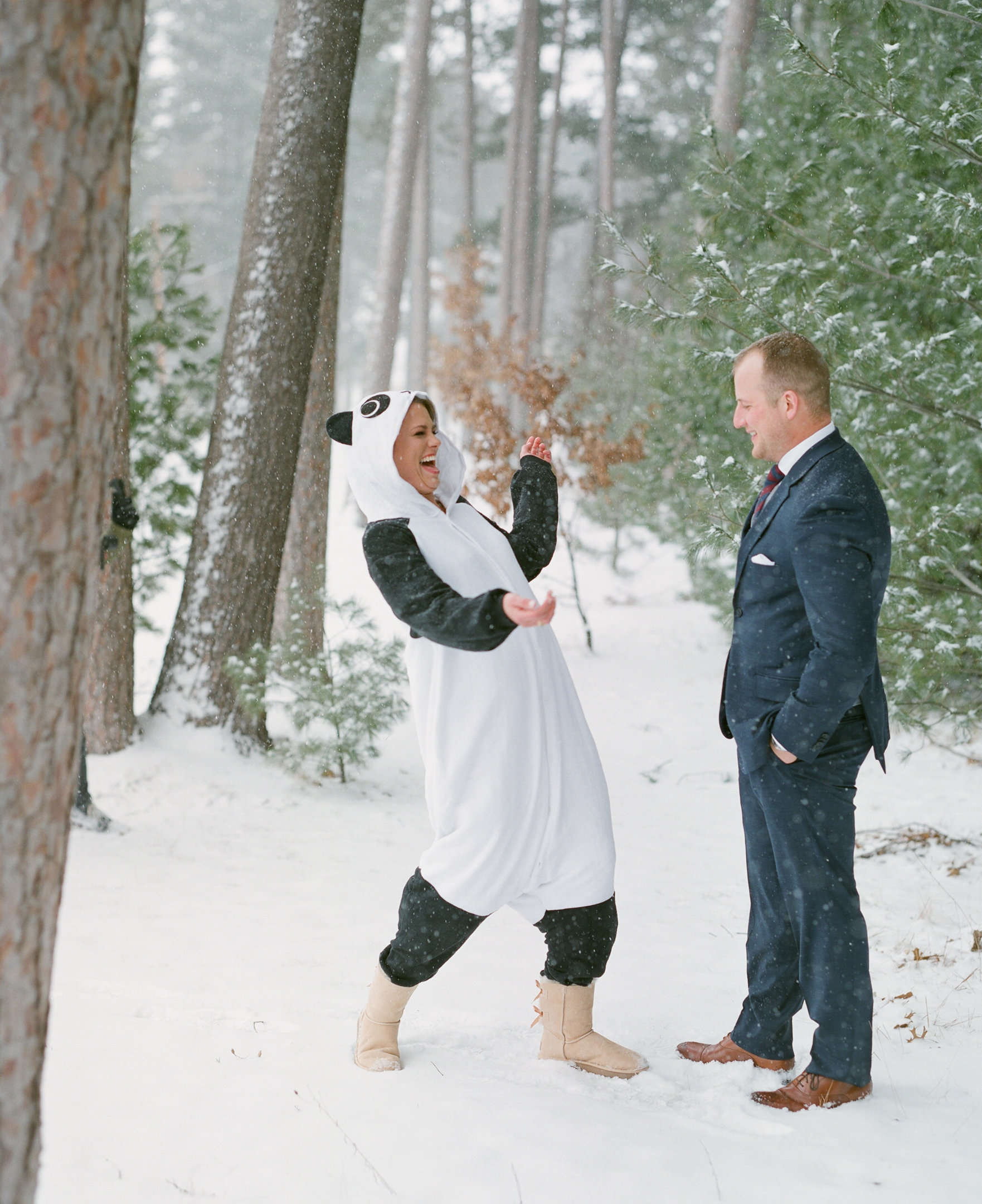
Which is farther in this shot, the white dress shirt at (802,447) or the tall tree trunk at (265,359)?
the tall tree trunk at (265,359)

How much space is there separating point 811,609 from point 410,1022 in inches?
70.6

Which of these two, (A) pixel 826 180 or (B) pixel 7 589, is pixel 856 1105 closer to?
(B) pixel 7 589

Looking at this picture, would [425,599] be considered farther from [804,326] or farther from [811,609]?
[804,326]

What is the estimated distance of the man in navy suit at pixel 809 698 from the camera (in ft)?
8.20

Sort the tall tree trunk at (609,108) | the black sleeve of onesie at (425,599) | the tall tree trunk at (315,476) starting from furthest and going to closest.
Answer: the tall tree trunk at (609,108)
the tall tree trunk at (315,476)
the black sleeve of onesie at (425,599)

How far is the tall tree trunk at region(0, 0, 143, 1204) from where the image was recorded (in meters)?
1.41

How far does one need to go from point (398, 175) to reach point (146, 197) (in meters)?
16.8

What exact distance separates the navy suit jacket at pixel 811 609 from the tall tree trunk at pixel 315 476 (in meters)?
4.72

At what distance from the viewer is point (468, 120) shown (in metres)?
23.5

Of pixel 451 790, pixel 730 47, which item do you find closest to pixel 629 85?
pixel 730 47

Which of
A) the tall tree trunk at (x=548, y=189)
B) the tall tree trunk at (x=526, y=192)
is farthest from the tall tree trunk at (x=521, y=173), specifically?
the tall tree trunk at (x=548, y=189)

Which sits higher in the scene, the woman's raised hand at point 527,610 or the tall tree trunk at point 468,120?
the tall tree trunk at point 468,120

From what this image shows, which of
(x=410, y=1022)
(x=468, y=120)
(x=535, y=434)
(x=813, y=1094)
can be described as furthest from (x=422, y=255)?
(x=813, y=1094)

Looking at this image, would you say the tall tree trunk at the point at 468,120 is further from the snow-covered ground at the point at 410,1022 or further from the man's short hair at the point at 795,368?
the man's short hair at the point at 795,368
